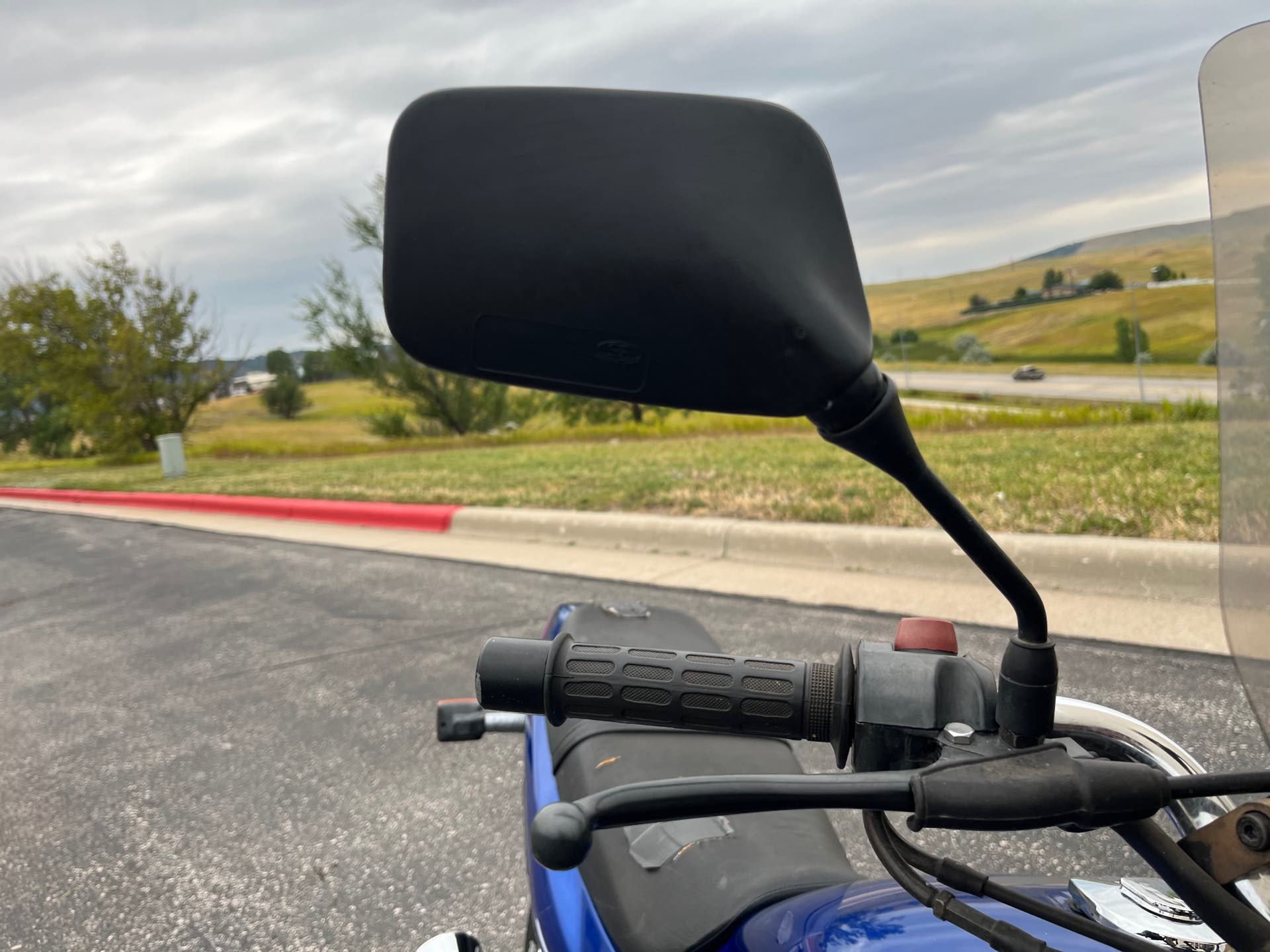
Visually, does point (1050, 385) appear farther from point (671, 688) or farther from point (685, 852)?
point (671, 688)

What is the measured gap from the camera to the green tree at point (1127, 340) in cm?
4041

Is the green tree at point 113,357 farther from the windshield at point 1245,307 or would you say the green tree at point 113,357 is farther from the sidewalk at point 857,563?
the windshield at point 1245,307

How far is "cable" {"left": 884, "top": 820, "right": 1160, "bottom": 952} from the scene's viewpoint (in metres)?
0.73

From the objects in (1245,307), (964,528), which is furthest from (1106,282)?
(964,528)

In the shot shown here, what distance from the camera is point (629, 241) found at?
0.65 metres

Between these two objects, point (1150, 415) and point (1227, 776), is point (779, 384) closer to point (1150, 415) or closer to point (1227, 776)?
point (1227, 776)

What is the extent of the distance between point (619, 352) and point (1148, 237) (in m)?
0.92

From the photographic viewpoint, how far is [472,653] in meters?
4.18

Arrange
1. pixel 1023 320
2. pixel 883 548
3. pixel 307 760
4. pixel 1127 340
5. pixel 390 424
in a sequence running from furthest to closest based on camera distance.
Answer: pixel 1023 320, pixel 1127 340, pixel 390 424, pixel 883 548, pixel 307 760

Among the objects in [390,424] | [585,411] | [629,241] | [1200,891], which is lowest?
[585,411]

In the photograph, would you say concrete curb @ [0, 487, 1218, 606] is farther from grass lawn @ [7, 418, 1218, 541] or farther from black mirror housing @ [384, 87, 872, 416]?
black mirror housing @ [384, 87, 872, 416]

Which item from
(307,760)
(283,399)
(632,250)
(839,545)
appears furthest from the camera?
(283,399)

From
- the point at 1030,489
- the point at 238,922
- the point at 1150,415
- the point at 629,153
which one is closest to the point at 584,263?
the point at 629,153

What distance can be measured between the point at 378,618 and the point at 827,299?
15.1 ft
